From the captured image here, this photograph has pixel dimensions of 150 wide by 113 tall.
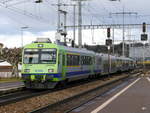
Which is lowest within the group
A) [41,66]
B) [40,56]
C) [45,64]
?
[41,66]

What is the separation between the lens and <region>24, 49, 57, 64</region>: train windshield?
19969mm

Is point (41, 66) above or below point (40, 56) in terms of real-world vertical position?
below

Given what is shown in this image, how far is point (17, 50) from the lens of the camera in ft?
183

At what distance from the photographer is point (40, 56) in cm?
2020

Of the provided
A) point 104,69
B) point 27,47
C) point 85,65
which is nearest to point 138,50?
Result: point 104,69

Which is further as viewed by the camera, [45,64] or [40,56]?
[40,56]

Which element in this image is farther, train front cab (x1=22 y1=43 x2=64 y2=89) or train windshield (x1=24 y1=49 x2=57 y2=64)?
train windshield (x1=24 y1=49 x2=57 y2=64)

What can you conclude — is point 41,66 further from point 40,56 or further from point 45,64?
point 40,56

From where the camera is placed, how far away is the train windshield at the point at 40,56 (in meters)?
20.0

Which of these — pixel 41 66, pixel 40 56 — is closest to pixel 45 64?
pixel 41 66

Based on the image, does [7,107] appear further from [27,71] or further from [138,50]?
[138,50]

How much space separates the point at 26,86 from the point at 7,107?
709 centimetres

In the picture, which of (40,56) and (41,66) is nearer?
(41,66)

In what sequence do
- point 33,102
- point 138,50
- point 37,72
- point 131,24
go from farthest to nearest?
point 138,50
point 131,24
point 37,72
point 33,102
